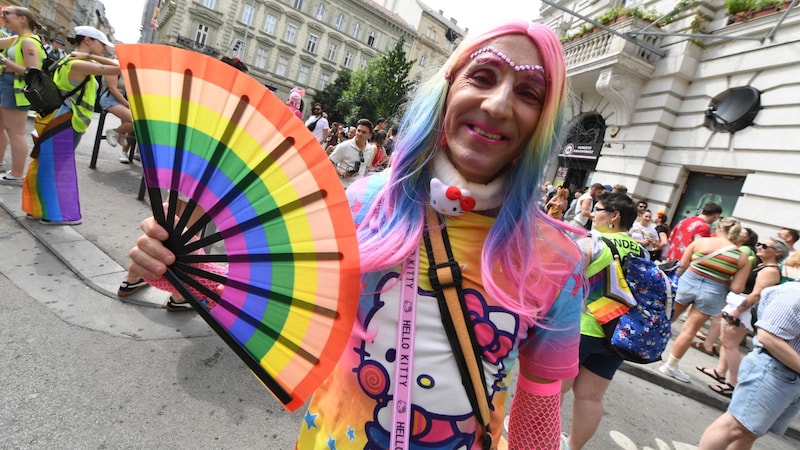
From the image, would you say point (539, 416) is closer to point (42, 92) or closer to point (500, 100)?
point (500, 100)

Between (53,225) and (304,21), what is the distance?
43.0 metres

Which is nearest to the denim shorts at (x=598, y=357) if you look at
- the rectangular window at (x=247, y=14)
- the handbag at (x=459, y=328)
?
the handbag at (x=459, y=328)

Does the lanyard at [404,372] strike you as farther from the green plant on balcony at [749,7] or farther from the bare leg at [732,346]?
the green plant on balcony at [749,7]

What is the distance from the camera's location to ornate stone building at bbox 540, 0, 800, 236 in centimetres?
809

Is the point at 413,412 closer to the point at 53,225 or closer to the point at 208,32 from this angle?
the point at 53,225

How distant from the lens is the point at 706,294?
5.01m

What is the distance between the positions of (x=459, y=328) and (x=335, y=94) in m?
44.0

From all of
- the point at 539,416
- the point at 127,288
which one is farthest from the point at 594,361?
the point at 127,288

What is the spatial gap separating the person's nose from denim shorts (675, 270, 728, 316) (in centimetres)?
541

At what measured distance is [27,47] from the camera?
416 centimetres

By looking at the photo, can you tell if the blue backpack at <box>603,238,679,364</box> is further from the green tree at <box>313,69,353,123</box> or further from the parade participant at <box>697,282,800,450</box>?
the green tree at <box>313,69,353,123</box>

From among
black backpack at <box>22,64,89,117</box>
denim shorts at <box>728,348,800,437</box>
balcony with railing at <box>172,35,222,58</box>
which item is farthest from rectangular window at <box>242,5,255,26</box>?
denim shorts at <box>728,348,800,437</box>

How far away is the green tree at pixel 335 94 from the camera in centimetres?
4209

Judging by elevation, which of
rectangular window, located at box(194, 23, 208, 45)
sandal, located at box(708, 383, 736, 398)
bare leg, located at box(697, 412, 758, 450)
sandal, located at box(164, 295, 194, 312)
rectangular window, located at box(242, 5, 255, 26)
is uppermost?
rectangular window, located at box(242, 5, 255, 26)
